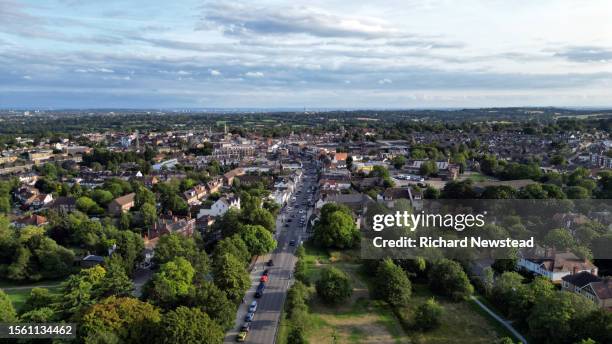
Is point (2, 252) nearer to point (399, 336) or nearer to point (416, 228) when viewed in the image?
point (399, 336)

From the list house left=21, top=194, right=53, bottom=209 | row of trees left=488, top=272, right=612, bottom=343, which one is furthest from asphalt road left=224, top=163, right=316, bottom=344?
house left=21, top=194, right=53, bottom=209

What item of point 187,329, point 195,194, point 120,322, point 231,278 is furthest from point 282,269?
point 195,194

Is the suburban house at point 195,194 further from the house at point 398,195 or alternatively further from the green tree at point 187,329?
the green tree at point 187,329

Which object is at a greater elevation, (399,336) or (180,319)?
(180,319)

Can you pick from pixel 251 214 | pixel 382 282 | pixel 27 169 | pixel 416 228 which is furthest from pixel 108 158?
pixel 382 282

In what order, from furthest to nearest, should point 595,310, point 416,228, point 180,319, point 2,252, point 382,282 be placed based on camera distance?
1. point 416,228
2. point 2,252
3. point 382,282
4. point 595,310
5. point 180,319

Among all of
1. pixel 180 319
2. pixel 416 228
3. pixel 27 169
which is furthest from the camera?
pixel 27 169

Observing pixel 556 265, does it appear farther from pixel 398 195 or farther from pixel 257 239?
pixel 398 195
